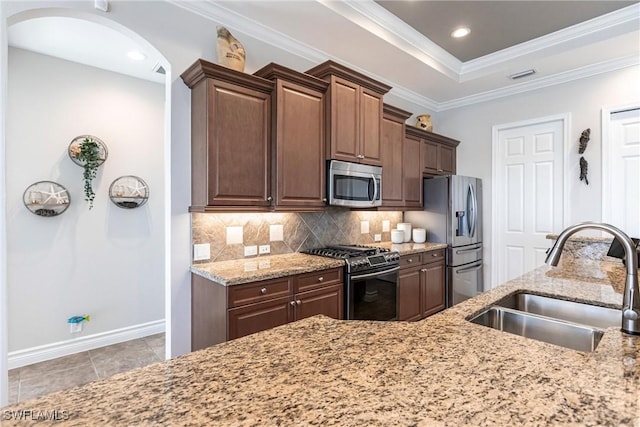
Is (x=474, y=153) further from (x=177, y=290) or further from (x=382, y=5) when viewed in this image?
(x=177, y=290)

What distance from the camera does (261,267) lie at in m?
2.39

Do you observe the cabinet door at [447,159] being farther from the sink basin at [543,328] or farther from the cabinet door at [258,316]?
the sink basin at [543,328]

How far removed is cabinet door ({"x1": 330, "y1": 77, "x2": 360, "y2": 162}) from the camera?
2838 millimetres

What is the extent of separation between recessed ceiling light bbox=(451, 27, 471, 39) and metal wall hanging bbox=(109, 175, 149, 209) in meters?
3.63

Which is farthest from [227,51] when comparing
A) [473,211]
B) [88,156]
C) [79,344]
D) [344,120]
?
[473,211]

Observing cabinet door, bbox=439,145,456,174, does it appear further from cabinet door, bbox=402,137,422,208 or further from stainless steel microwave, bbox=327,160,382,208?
stainless steel microwave, bbox=327,160,382,208

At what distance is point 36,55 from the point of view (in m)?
2.96

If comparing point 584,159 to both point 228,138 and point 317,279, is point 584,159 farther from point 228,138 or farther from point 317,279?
point 228,138

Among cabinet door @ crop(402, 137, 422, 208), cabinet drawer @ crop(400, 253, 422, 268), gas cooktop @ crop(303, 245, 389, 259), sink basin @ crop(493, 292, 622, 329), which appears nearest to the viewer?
sink basin @ crop(493, 292, 622, 329)

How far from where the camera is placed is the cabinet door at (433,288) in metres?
3.64

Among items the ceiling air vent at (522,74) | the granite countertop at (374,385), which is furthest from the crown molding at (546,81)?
the granite countertop at (374,385)

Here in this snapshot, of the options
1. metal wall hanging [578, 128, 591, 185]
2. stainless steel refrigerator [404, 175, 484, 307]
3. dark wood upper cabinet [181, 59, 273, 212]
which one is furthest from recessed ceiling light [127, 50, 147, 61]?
metal wall hanging [578, 128, 591, 185]

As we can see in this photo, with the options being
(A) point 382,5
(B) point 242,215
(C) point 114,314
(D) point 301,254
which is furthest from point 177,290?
(A) point 382,5

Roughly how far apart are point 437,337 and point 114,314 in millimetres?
3533
